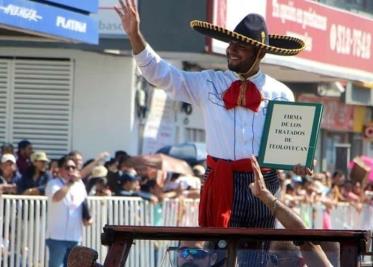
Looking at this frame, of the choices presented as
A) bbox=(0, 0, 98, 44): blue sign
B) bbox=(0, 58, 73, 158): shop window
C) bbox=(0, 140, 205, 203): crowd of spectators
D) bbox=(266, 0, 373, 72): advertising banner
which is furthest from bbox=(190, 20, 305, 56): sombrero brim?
bbox=(266, 0, 373, 72): advertising banner

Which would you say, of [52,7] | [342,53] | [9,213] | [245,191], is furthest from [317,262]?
[342,53]

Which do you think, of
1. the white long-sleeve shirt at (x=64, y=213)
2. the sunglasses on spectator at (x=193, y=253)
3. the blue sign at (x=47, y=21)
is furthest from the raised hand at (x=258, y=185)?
the blue sign at (x=47, y=21)

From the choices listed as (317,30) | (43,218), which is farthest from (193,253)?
(317,30)

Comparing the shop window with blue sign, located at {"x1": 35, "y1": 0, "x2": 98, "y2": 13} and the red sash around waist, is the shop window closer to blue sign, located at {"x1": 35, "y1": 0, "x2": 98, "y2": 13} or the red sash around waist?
blue sign, located at {"x1": 35, "y1": 0, "x2": 98, "y2": 13}

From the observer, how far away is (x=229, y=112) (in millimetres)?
6773

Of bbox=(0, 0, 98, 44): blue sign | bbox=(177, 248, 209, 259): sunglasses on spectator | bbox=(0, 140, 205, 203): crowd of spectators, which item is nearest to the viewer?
bbox=(177, 248, 209, 259): sunglasses on spectator

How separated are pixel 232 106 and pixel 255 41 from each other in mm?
381

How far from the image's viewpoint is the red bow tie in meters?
6.74

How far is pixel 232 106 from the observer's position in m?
6.76

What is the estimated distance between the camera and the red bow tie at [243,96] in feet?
22.1

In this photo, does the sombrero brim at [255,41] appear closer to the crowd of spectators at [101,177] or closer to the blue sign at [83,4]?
the crowd of spectators at [101,177]

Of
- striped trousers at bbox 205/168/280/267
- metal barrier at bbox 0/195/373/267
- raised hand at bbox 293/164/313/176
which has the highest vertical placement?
raised hand at bbox 293/164/313/176

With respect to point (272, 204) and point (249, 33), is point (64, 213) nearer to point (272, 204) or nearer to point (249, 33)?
point (249, 33)

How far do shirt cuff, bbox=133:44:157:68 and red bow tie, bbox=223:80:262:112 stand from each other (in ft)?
1.53
